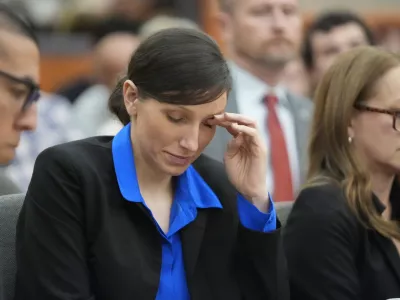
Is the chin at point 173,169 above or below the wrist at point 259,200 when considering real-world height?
above

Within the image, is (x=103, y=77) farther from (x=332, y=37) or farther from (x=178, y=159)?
(x=178, y=159)

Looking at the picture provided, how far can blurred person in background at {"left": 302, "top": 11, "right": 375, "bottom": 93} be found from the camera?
4113mm

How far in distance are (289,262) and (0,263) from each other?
29.3 inches

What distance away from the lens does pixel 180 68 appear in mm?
1877

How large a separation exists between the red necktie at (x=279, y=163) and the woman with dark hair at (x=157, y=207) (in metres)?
1.17

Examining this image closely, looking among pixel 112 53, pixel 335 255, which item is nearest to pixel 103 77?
pixel 112 53

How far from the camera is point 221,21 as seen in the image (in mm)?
3695

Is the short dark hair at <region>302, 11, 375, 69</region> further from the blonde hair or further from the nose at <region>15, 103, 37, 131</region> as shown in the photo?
the nose at <region>15, 103, 37, 131</region>

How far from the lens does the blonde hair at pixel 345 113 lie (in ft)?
7.61

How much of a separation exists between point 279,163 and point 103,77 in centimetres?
161

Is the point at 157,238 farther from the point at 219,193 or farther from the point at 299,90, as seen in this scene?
the point at 299,90

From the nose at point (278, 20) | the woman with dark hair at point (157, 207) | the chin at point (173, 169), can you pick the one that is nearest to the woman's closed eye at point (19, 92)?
the woman with dark hair at point (157, 207)

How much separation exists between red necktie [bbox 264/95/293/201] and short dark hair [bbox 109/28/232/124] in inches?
52.9

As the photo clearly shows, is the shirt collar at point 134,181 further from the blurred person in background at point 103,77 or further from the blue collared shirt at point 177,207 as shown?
the blurred person in background at point 103,77
